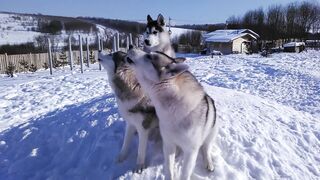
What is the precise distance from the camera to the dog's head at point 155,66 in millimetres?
3039

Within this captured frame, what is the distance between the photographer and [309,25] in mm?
66312

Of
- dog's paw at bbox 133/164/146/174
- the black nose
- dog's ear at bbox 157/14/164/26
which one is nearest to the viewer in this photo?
dog's paw at bbox 133/164/146/174

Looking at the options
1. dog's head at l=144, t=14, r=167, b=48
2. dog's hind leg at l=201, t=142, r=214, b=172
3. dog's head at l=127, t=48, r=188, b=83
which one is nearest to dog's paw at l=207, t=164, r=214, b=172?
dog's hind leg at l=201, t=142, r=214, b=172

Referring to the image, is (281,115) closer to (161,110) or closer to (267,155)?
(267,155)

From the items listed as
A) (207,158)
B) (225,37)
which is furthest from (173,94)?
(225,37)

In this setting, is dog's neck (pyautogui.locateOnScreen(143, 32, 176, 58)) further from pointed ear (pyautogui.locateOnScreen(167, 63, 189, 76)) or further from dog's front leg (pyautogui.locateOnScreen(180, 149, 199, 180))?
dog's front leg (pyautogui.locateOnScreen(180, 149, 199, 180))

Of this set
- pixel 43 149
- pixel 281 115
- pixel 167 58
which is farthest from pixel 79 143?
pixel 281 115

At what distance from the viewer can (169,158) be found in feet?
11.2

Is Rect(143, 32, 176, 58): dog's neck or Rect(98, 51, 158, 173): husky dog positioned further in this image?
Rect(143, 32, 176, 58): dog's neck

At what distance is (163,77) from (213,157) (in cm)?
141

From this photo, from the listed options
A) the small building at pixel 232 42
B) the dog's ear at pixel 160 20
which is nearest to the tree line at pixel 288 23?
the small building at pixel 232 42

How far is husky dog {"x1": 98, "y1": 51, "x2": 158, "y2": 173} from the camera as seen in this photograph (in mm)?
3652

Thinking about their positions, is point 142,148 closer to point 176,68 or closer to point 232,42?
point 176,68

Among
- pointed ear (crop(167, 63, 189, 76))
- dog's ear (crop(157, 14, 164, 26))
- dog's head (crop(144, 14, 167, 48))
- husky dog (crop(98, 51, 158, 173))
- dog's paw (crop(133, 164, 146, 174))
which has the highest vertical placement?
dog's ear (crop(157, 14, 164, 26))
